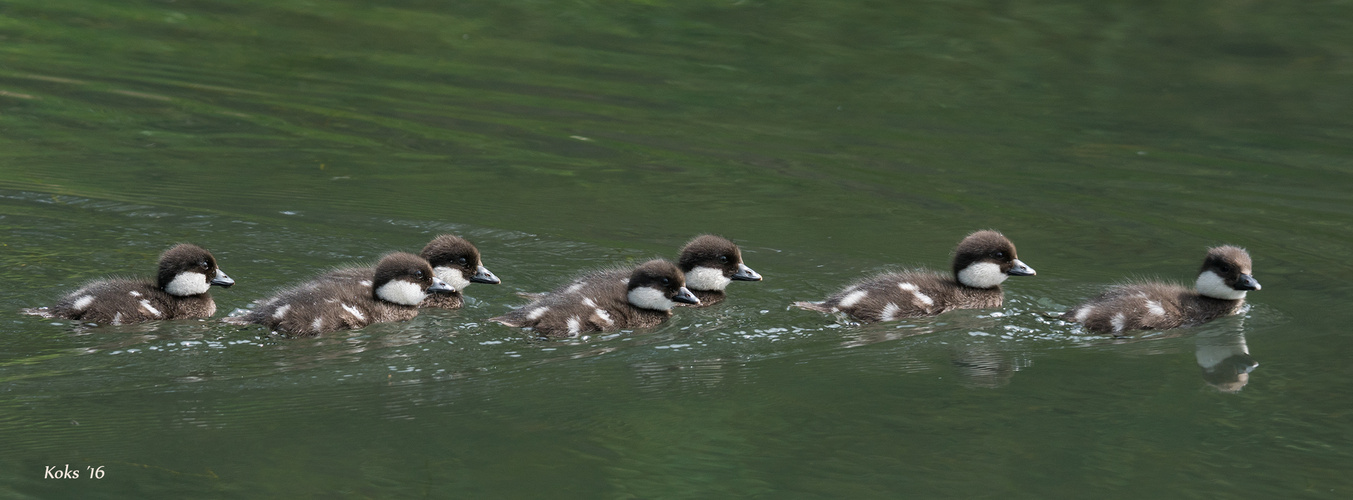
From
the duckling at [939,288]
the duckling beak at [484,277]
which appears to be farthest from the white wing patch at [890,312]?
the duckling beak at [484,277]

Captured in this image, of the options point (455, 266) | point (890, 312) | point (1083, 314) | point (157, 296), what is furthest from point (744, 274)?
point (157, 296)

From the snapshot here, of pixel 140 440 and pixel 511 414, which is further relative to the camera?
pixel 511 414

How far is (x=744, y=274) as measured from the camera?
8.40m

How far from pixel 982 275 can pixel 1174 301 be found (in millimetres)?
1000

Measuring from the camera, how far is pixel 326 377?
682 centimetres

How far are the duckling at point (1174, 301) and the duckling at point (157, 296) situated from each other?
4.45m

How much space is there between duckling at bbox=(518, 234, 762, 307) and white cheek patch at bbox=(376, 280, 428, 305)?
66cm

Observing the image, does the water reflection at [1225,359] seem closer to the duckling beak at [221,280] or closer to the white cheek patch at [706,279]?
the white cheek patch at [706,279]

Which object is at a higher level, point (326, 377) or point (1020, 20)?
point (1020, 20)

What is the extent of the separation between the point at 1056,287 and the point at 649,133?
14.5 feet

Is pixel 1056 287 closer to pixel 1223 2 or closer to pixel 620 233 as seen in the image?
pixel 620 233

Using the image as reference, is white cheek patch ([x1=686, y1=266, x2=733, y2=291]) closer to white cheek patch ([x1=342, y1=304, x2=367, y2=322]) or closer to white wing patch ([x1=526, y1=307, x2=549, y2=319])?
white wing patch ([x1=526, y1=307, x2=549, y2=319])

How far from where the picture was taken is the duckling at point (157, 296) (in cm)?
752

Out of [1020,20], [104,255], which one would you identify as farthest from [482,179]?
[1020,20]
